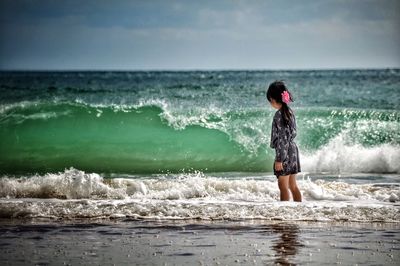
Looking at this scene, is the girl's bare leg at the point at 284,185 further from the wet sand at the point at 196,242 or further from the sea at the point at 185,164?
the wet sand at the point at 196,242

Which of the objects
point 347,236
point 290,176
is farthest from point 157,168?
point 347,236

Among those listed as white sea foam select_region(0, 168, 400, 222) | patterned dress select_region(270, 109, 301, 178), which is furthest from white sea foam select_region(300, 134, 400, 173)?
patterned dress select_region(270, 109, 301, 178)

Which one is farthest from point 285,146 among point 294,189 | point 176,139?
point 176,139

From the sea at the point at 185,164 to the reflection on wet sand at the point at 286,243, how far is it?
0.41 metres

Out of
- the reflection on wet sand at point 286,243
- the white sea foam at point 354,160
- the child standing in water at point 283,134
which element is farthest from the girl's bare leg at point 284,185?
the white sea foam at point 354,160

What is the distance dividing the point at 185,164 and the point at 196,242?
6.05m

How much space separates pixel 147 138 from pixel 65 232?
267 inches

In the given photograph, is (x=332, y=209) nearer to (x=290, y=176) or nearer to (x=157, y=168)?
(x=290, y=176)

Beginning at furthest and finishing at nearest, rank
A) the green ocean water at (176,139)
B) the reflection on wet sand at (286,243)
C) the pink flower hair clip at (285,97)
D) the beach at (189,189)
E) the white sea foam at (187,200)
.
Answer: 1. the green ocean water at (176,139)
2. the white sea foam at (187,200)
3. the pink flower hair clip at (285,97)
4. the beach at (189,189)
5. the reflection on wet sand at (286,243)

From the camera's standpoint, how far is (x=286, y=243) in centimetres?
532

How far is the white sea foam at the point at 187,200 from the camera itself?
654 centimetres

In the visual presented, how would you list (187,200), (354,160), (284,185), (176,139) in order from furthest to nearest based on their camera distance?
(176,139) < (354,160) < (187,200) < (284,185)

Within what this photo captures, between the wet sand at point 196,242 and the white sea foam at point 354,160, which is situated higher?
the white sea foam at point 354,160

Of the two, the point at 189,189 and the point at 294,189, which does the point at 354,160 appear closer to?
the point at 189,189
